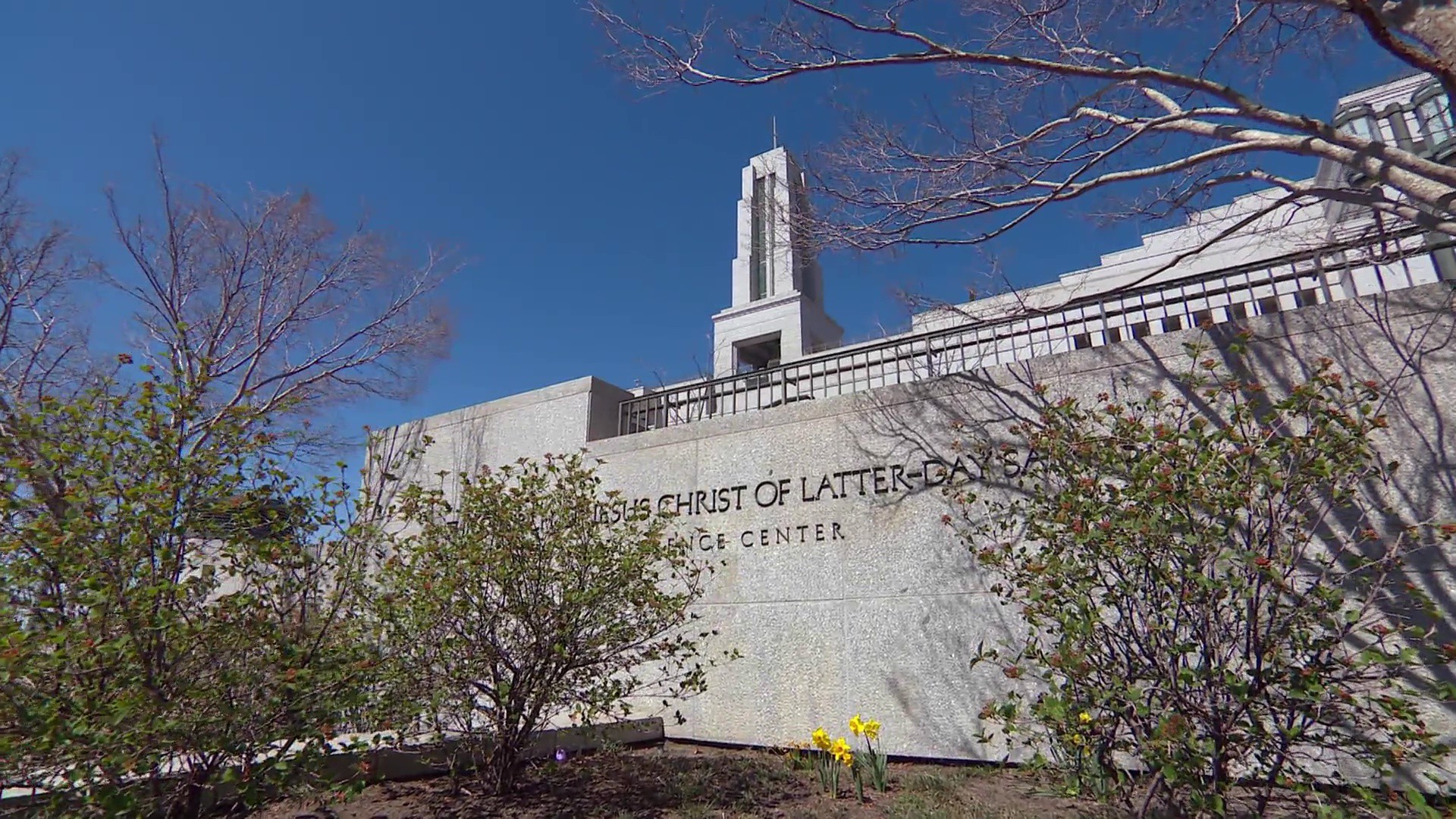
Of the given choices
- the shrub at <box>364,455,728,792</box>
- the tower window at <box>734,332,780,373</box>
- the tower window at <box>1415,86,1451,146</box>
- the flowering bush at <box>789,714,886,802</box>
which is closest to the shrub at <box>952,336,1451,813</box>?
the flowering bush at <box>789,714,886,802</box>

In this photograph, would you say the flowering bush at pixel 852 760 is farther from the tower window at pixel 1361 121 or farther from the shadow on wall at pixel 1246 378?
the tower window at pixel 1361 121

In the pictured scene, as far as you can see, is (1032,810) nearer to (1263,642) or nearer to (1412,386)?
(1263,642)

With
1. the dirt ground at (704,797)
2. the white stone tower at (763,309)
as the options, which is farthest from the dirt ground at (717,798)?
the white stone tower at (763,309)

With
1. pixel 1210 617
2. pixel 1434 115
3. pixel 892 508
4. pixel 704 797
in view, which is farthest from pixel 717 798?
pixel 1434 115

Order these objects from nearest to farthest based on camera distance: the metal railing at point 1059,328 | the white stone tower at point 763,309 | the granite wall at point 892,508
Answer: the granite wall at point 892,508
the metal railing at point 1059,328
the white stone tower at point 763,309

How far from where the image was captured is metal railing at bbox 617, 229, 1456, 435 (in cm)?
479

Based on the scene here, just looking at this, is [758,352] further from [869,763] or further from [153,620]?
[153,620]

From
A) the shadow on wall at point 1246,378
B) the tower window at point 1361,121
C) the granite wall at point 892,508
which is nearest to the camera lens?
the shadow on wall at point 1246,378

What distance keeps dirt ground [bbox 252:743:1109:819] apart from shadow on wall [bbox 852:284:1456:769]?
2.13ft

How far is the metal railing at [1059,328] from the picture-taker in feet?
15.7

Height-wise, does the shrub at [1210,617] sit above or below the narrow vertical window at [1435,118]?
below

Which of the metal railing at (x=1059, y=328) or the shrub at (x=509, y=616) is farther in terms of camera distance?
the metal railing at (x=1059, y=328)

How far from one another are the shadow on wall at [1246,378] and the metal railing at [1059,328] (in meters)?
0.27

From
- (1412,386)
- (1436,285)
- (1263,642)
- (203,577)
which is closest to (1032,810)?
(1263,642)
